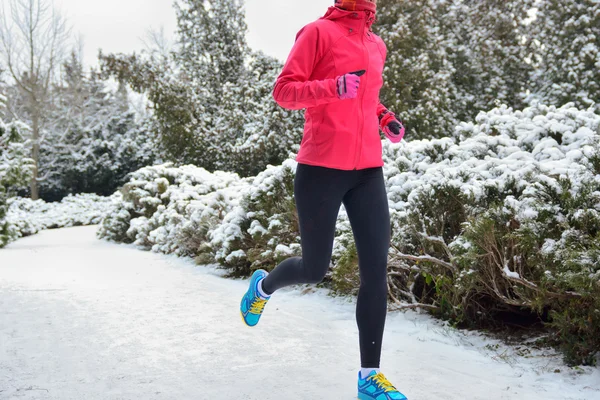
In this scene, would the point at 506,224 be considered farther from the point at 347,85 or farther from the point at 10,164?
the point at 10,164

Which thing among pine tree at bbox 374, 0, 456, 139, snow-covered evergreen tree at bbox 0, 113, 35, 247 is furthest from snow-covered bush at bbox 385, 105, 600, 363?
pine tree at bbox 374, 0, 456, 139

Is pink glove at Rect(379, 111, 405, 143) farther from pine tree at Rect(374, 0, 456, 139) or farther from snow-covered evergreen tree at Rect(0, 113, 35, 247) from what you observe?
pine tree at Rect(374, 0, 456, 139)

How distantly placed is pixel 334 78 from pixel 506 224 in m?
1.70

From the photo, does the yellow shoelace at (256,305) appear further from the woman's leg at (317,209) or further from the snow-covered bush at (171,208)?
the snow-covered bush at (171,208)

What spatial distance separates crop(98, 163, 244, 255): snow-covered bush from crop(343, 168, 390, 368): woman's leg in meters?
5.12

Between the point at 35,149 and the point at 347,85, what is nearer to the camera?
the point at 347,85

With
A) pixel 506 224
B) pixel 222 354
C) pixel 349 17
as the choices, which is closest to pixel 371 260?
pixel 349 17

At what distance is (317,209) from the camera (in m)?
2.58

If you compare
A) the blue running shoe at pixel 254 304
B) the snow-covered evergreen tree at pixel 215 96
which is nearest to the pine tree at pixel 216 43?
the snow-covered evergreen tree at pixel 215 96

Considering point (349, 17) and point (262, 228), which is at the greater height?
point (349, 17)

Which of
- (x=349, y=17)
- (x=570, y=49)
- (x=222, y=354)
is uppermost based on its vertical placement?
(x=570, y=49)

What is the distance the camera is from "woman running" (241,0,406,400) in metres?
2.53

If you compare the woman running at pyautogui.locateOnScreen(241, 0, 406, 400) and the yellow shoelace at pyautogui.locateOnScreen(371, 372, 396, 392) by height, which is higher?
the woman running at pyautogui.locateOnScreen(241, 0, 406, 400)

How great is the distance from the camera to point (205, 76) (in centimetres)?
2334
